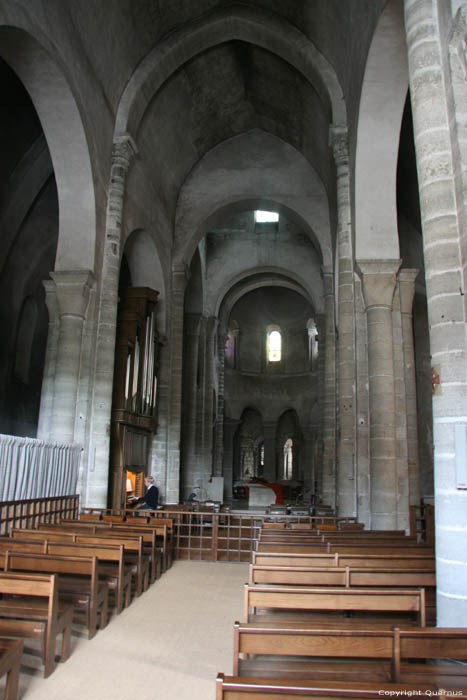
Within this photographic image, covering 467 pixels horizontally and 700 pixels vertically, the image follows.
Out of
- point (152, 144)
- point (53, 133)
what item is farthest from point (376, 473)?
point (152, 144)

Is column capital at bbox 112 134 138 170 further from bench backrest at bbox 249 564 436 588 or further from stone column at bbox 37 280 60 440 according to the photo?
bench backrest at bbox 249 564 436 588

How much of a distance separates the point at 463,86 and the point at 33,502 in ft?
28.4

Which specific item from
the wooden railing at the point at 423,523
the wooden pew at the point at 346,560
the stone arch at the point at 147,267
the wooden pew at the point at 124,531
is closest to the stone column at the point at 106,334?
the stone arch at the point at 147,267

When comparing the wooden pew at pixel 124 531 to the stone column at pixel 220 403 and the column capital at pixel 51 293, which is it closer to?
the column capital at pixel 51 293

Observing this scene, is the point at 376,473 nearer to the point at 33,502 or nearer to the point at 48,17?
the point at 33,502

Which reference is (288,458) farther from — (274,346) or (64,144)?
(64,144)

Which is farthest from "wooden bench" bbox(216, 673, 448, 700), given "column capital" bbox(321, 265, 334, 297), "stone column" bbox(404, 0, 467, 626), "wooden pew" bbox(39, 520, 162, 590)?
"column capital" bbox(321, 265, 334, 297)

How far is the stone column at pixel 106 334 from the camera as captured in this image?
12.3 meters

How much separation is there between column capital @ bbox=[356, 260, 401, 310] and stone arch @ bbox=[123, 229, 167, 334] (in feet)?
28.3

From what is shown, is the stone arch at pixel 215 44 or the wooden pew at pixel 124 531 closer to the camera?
the wooden pew at pixel 124 531

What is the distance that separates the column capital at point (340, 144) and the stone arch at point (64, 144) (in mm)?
5653

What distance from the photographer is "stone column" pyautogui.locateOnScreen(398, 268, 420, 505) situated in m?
13.0

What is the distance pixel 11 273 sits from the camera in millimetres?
17578

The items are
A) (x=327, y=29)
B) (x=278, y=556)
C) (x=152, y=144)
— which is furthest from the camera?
(x=152, y=144)
